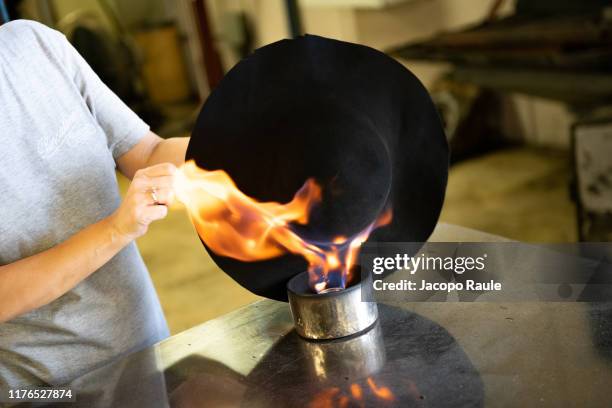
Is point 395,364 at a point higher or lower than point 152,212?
lower

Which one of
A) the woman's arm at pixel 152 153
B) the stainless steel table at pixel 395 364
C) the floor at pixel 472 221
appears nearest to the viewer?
the stainless steel table at pixel 395 364

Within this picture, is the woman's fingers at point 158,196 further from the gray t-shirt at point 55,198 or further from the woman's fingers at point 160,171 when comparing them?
the gray t-shirt at point 55,198

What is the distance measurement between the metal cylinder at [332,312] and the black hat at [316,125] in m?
0.09

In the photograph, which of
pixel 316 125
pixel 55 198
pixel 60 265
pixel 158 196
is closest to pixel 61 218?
pixel 55 198

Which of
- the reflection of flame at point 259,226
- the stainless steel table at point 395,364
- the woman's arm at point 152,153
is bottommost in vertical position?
the stainless steel table at point 395,364

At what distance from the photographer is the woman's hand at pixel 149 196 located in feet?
3.03

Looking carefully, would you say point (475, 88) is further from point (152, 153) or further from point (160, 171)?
point (160, 171)

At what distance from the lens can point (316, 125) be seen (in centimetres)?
96

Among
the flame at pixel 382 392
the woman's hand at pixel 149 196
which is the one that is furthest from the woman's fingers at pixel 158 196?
the flame at pixel 382 392

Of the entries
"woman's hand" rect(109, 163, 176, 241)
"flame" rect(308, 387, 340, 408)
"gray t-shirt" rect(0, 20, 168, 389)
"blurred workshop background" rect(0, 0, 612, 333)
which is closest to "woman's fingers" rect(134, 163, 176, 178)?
"woman's hand" rect(109, 163, 176, 241)

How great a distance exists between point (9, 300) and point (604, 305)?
76 centimetres

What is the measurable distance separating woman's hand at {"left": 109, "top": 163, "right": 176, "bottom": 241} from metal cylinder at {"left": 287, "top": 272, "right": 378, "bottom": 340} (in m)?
0.21

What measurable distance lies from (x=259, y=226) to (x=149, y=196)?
17 centimetres

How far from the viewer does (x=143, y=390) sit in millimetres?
950
